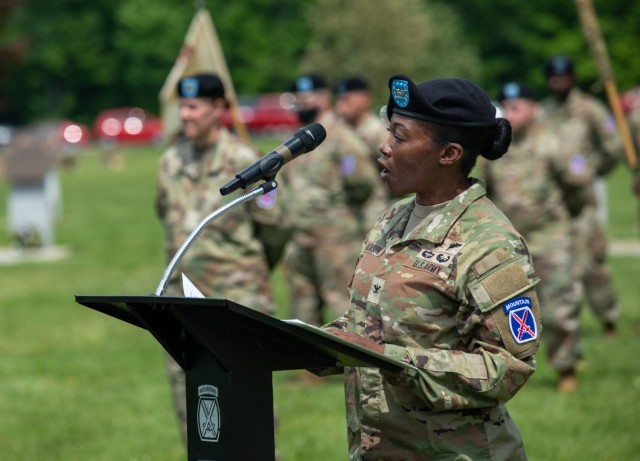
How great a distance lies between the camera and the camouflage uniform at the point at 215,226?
6.97 metres

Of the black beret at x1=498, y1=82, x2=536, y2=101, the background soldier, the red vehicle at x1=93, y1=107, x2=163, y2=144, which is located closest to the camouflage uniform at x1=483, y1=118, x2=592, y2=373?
the black beret at x1=498, y1=82, x2=536, y2=101

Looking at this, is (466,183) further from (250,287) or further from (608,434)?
(608,434)

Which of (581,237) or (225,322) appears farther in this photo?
(581,237)

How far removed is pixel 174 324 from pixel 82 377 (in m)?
7.39

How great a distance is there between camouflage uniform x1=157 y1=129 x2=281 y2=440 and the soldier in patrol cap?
295 centimetres

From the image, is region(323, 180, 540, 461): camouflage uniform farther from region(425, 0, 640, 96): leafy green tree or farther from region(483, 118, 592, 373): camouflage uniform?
region(425, 0, 640, 96): leafy green tree

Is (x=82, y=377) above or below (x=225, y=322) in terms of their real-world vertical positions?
above

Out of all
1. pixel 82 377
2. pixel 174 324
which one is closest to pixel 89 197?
pixel 82 377

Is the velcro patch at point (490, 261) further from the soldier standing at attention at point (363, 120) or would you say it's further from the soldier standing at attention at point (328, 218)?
the soldier standing at attention at point (363, 120)

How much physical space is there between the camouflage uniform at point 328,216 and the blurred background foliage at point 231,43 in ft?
167

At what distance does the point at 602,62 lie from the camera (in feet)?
37.2

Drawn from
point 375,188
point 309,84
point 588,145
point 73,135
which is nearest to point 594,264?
point 588,145

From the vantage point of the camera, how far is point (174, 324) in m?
3.91

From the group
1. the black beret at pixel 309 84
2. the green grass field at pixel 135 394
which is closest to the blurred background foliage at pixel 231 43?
the green grass field at pixel 135 394
